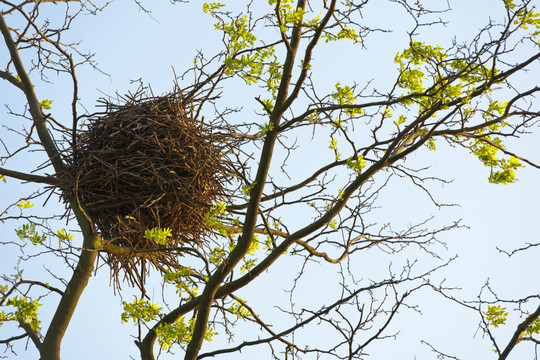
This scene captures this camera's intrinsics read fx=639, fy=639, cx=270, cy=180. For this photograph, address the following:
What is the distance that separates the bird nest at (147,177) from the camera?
3412 millimetres

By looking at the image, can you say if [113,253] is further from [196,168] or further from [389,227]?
[389,227]

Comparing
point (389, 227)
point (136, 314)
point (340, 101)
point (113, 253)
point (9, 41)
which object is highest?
point (9, 41)

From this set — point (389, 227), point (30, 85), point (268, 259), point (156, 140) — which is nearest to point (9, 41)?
point (30, 85)

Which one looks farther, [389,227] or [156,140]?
[389,227]

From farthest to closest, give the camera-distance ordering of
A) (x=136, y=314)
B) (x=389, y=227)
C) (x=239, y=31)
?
(x=389, y=227) < (x=136, y=314) < (x=239, y=31)

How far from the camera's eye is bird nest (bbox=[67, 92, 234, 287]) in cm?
341

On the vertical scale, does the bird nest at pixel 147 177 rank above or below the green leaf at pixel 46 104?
below

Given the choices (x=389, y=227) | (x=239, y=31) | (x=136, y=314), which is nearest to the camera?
(x=239, y=31)

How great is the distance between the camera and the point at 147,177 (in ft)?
11.2

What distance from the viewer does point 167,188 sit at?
3.44 meters

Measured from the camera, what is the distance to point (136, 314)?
340 cm

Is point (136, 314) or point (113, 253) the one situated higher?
point (113, 253)

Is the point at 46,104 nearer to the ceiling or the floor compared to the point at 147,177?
nearer to the ceiling

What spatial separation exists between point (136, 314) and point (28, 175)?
0.96m
